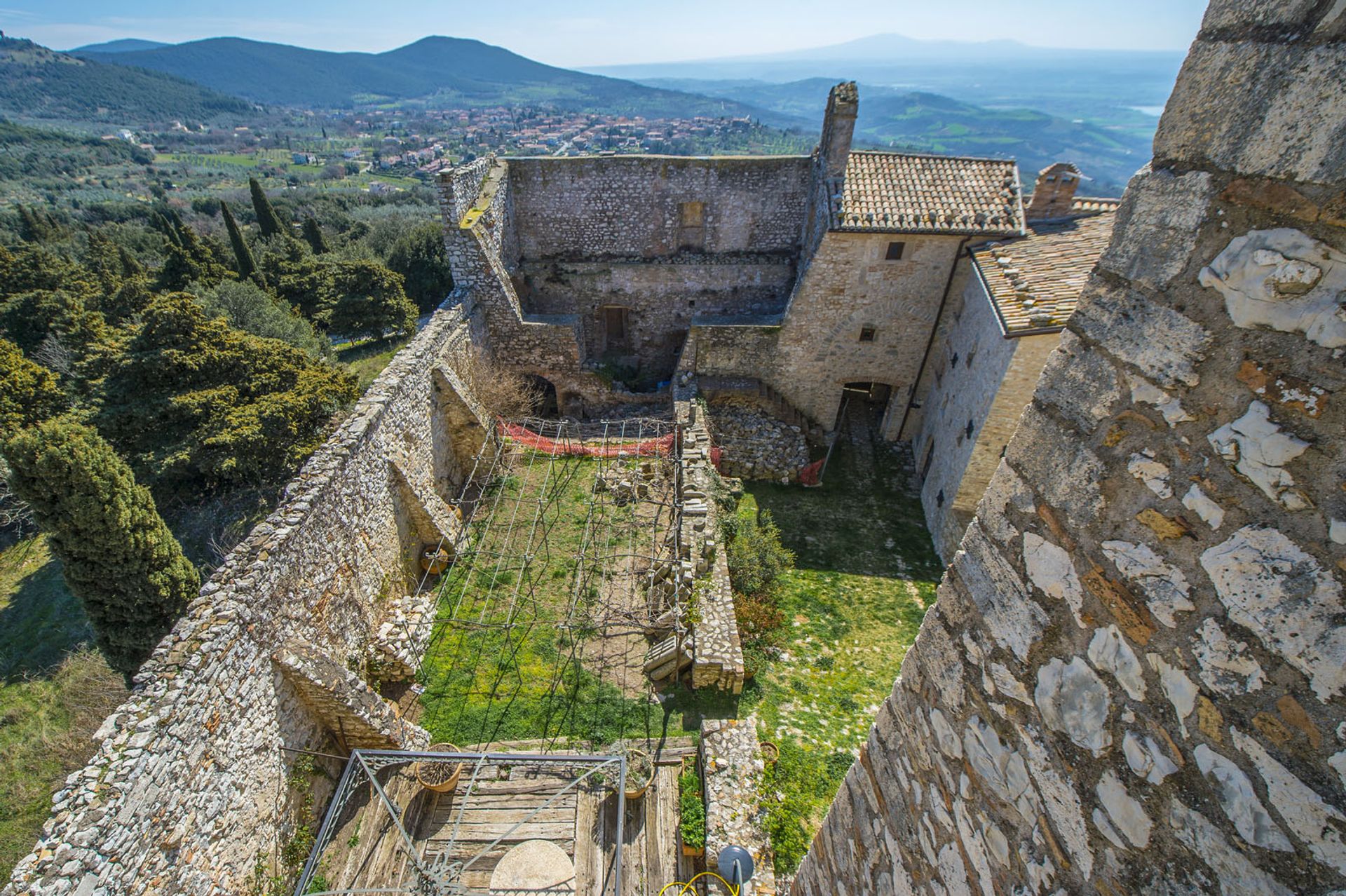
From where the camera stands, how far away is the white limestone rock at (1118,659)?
1.96m

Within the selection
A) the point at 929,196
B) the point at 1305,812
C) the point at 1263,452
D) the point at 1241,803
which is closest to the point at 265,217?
the point at 929,196

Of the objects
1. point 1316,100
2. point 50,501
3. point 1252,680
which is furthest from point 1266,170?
point 50,501

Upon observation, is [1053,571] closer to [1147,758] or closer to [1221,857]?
[1147,758]

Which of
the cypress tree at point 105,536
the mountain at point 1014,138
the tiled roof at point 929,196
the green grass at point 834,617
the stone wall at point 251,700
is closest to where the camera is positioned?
the stone wall at point 251,700

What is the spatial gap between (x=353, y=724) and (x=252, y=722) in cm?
137

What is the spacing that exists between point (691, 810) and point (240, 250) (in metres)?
33.7

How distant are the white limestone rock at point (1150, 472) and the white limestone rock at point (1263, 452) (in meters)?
0.17

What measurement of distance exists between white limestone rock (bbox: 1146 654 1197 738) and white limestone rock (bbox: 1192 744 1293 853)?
0.28ft

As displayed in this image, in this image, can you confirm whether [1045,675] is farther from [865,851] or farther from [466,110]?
[466,110]

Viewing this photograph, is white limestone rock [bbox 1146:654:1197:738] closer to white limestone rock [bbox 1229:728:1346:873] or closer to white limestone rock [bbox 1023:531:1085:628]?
white limestone rock [bbox 1229:728:1346:873]

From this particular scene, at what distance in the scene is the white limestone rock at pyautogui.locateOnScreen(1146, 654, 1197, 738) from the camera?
1.79 metres

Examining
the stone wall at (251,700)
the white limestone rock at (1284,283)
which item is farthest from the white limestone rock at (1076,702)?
the stone wall at (251,700)

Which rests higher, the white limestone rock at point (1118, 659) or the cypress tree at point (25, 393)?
the white limestone rock at point (1118, 659)

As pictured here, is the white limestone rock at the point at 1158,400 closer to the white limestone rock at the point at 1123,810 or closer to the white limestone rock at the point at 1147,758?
the white limestone rock at the point at 1147,758
